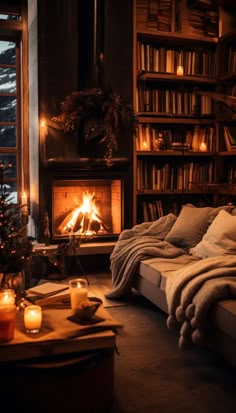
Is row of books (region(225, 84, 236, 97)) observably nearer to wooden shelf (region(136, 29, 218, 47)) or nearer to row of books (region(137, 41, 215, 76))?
row of books (region(137, 41, 215, 76))

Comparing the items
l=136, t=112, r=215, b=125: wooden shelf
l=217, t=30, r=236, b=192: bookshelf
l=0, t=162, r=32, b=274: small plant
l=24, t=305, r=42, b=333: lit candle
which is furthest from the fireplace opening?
l=24, t=305, r=42, b=333: lit candle

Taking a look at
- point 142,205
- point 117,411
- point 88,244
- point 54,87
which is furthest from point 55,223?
point 117,411

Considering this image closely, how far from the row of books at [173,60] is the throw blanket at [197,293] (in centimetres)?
300

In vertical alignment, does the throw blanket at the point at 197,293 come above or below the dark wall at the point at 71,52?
below

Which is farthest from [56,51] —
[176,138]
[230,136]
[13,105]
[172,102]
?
[230,136]

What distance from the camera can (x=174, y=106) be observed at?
214 inches

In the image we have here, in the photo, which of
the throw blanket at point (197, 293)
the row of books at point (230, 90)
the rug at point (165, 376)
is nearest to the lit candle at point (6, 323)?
the rug at point (165, 376)

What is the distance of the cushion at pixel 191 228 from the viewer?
388 centimetres

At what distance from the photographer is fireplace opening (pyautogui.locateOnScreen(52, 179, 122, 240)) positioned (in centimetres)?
500

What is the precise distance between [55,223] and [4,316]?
295 cm

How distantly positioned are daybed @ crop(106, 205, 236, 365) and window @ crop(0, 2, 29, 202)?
1819 millimetres

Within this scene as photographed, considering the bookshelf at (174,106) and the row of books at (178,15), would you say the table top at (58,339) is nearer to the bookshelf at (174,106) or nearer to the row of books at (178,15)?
the bookshelf at (174,106)

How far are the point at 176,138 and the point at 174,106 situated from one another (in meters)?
0.36

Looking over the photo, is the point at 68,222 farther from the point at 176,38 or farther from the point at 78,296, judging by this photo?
the point at 78,296
